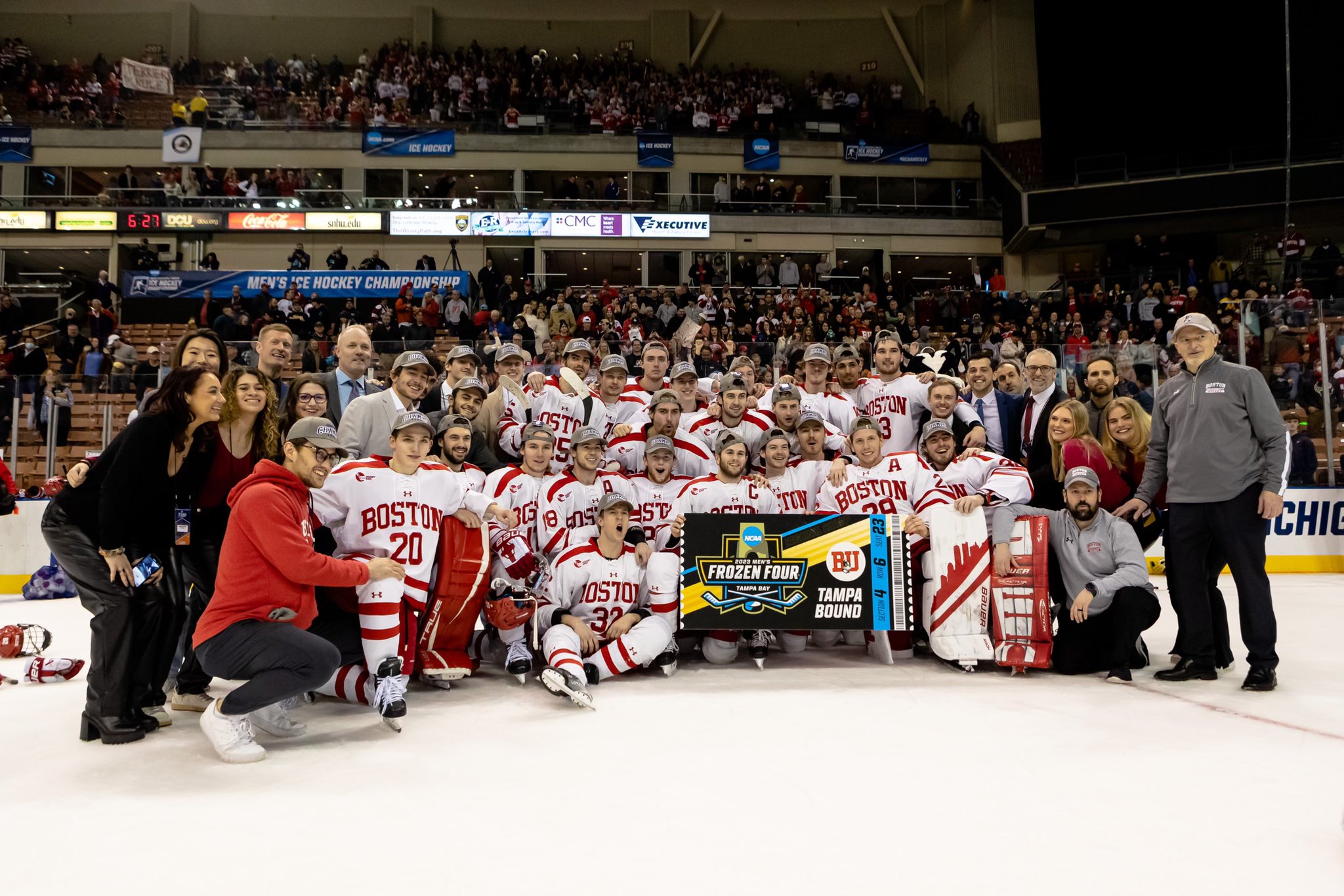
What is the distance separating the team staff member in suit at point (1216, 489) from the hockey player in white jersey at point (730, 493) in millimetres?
2430

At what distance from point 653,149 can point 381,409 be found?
23.4 m

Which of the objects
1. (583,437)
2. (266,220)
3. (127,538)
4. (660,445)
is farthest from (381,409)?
(266,220)

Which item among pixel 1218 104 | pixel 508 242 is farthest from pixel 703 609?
pixel 1218 104

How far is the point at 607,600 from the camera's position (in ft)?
18.1

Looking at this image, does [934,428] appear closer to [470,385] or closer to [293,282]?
[470,385]

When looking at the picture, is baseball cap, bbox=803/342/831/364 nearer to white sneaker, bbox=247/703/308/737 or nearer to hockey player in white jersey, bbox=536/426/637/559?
hockey player in white jersey, bbox=536/426/637/559

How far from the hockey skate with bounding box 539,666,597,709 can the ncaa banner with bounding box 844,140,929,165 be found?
86.4 ft

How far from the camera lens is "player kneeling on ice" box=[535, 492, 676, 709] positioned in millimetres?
5293

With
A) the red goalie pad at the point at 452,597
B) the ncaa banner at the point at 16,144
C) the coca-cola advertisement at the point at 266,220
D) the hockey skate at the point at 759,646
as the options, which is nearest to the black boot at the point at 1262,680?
the hockey skate at the point at 759,646

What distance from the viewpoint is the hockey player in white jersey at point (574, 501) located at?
234 inches

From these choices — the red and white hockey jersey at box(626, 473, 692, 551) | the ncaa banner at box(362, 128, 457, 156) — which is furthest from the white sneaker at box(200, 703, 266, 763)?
the ncaa banner at box(362, 128, 457, 156)

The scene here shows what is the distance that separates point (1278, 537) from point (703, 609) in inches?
328

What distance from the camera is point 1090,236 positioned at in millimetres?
25969

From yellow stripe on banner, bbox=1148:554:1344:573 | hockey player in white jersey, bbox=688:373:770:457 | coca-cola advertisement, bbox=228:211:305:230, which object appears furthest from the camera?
coca-cola advertisement, bbox=228:211:305:230
